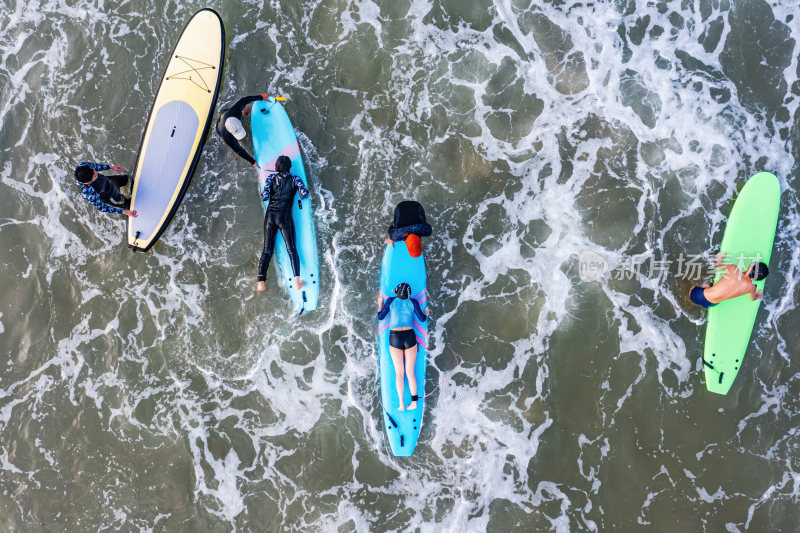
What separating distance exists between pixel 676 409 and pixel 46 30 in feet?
46.6

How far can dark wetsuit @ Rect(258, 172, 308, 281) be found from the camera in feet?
26.7

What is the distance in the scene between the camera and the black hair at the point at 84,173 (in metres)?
7.43

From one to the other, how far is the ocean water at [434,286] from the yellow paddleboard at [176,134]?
1.21 ft

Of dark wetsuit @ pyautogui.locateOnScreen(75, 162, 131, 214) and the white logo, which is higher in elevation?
dark wetsuit @ pyautogui.locateOnScreen(75, 162, 131, 214)

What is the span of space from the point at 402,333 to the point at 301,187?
3202 millimetres

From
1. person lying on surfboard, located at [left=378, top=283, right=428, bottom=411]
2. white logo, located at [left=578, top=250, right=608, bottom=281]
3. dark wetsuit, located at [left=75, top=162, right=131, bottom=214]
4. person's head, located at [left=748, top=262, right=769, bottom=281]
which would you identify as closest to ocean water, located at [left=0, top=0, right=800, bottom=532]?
white logo, located at [left=578, top=250, right=608, bottom=281]

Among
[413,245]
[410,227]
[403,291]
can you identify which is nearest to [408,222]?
[410,227]

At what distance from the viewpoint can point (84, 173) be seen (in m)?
7.46

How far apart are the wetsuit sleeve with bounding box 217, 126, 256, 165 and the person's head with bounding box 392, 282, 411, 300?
141 inches

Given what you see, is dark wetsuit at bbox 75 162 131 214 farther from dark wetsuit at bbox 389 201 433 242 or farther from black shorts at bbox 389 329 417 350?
black shorts at bbox 389 329 417 350

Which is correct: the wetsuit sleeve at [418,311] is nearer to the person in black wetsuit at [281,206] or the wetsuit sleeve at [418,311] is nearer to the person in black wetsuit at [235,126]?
the person in black wetsuit at [281,206]

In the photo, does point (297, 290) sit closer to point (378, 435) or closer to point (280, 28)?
point (378, 435)

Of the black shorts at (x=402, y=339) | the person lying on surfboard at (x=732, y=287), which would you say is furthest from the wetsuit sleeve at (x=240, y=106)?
the person lying on surfboard at (x=732, y=287)

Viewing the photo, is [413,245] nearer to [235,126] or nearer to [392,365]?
[392,365]
